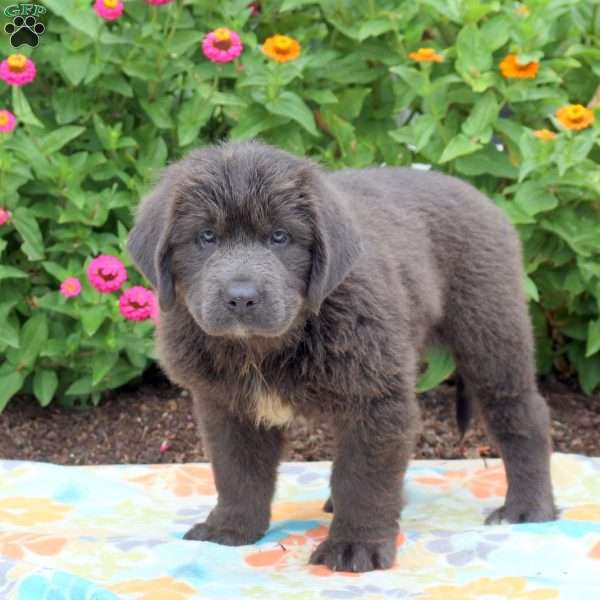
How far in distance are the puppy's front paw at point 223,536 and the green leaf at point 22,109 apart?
2126 mm

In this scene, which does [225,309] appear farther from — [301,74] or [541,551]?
[301,74]

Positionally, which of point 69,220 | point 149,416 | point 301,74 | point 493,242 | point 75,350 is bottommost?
point 149,416

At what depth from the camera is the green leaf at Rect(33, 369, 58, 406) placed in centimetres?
604

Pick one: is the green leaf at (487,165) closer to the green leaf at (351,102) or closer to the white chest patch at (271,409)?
the green leaf at (351,102)

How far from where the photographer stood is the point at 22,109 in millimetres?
5676

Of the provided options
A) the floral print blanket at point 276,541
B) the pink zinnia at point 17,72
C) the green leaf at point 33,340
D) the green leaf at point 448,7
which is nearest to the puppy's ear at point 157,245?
the floral print blanket at point 276,541

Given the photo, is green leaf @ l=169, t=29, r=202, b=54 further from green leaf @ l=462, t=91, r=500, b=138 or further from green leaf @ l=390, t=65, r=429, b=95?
green leaf @ l=462, t=91, r=500, b=138

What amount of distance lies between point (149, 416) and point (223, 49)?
6.33ft

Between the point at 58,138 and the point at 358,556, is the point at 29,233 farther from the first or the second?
the point at 358,556

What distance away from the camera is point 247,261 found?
3.83 m

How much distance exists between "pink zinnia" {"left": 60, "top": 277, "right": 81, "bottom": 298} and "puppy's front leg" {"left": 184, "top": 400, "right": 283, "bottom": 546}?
4.57 feet

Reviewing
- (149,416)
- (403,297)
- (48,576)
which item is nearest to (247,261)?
(403,297)

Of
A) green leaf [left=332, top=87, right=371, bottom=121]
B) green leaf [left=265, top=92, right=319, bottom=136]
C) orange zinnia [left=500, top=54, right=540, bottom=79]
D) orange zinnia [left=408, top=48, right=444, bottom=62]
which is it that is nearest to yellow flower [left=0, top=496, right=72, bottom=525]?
green leaf [left=265, top=92, right=319, bottom=136]

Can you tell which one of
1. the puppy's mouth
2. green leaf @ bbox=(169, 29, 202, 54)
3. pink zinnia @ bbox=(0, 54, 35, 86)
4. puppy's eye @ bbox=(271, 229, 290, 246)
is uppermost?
green leaf @ bbox=(169, 29, 202, 54)
